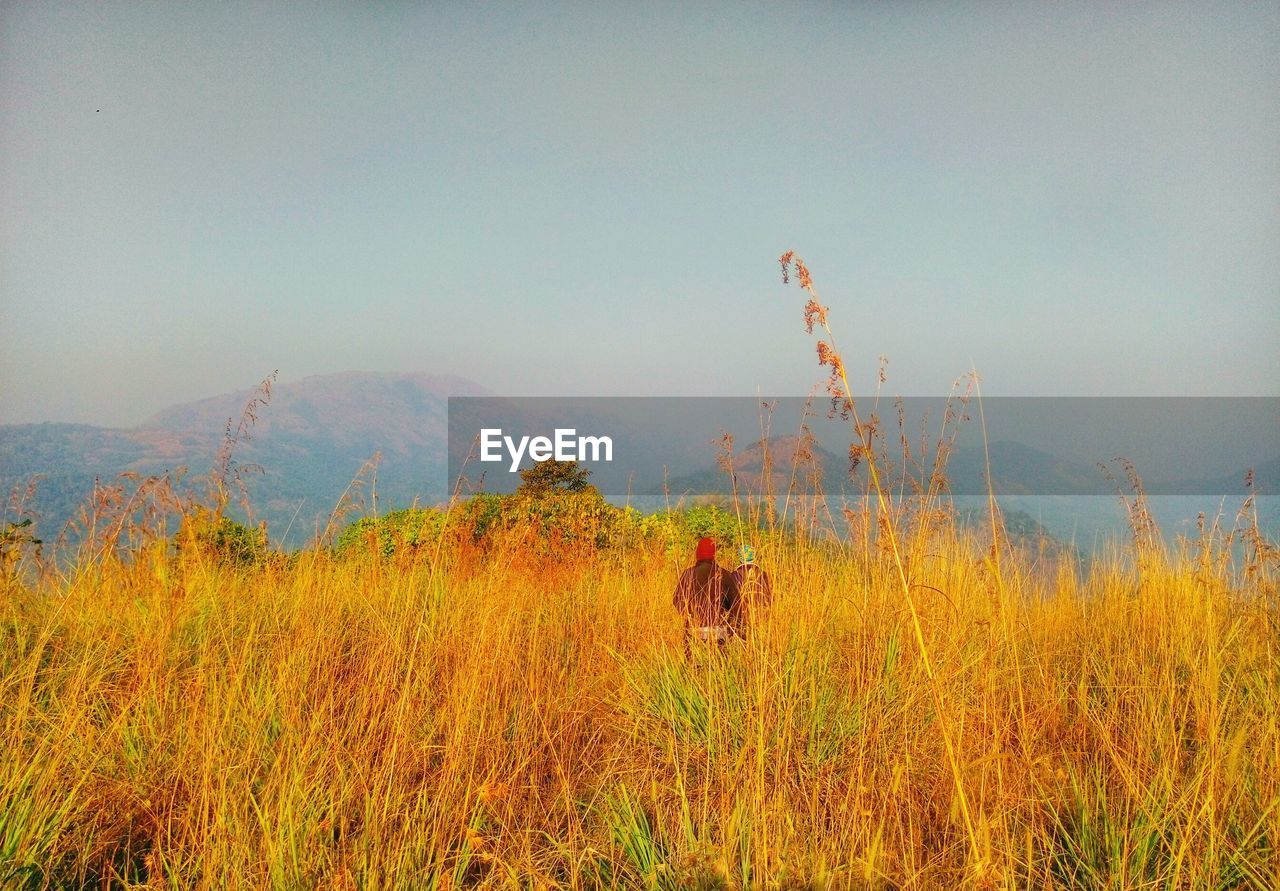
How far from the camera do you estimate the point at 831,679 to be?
349cm

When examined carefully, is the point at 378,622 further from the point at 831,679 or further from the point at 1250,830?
the point at 1250,830

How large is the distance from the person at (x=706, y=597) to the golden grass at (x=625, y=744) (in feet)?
0.55

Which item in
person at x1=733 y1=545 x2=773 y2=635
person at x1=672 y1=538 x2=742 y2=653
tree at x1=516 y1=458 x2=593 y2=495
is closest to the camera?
person at x1=733 y1=545 x2=773 y2=635

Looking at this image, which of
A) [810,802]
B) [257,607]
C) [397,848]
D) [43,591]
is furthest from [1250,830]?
[43,591]

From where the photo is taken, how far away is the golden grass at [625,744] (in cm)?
234

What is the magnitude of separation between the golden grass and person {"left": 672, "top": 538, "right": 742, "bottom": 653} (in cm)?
17

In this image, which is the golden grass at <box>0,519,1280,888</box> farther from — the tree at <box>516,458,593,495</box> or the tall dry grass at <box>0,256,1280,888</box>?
the tree at <box>516,458,593,495</box>

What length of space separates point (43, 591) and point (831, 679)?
178 inches

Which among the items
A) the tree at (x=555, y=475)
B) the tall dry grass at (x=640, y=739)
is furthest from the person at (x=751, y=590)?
the tree at (x=555, y=475)

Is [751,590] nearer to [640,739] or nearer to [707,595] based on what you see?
[640,739]

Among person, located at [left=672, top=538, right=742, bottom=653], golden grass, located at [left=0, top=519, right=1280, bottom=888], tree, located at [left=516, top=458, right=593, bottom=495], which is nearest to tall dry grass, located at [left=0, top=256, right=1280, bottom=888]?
golden grass, located at [left=0, top=519, right=1280, bottom=888]

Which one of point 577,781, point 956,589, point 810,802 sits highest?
point 956,589

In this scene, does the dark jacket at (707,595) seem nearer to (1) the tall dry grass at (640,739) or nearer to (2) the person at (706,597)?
(2) the person at (706,597)

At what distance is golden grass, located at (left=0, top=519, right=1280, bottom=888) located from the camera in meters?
2.34
